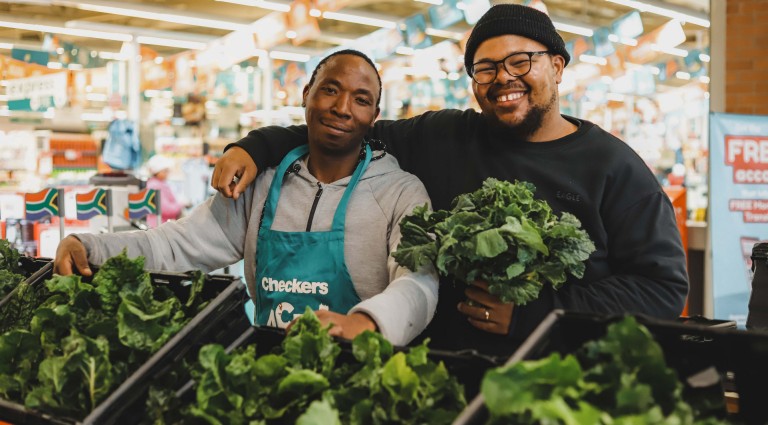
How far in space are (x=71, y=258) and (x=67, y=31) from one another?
9.78 metres

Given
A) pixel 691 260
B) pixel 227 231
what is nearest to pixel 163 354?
pixel 227 231

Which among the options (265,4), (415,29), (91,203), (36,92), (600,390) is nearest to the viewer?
(600,390)

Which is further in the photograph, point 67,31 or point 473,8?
point 67,31

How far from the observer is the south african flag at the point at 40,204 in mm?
4758

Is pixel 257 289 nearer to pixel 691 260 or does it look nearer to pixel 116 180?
pixel 116 180

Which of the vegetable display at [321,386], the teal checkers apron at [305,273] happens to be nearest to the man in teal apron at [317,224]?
the teal checkers apron at [305,273]

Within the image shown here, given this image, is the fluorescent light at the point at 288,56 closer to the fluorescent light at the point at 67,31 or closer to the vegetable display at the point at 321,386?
the fluorescent light at the point at 67,31

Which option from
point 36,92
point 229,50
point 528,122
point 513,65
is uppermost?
point 229,50

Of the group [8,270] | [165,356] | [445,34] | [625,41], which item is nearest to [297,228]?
[165,356]

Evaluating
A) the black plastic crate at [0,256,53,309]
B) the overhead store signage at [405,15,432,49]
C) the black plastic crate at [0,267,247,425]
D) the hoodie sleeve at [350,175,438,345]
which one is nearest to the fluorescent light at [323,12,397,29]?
the overhead store signage at [405,15,432,49]

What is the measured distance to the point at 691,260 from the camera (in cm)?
666

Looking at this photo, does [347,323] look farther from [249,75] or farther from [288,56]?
[288,56]

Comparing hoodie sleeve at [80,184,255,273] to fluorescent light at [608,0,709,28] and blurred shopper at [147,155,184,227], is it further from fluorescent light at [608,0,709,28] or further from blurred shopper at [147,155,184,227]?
fluorescent light at [608,0,709,28]

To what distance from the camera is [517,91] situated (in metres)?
2.06
